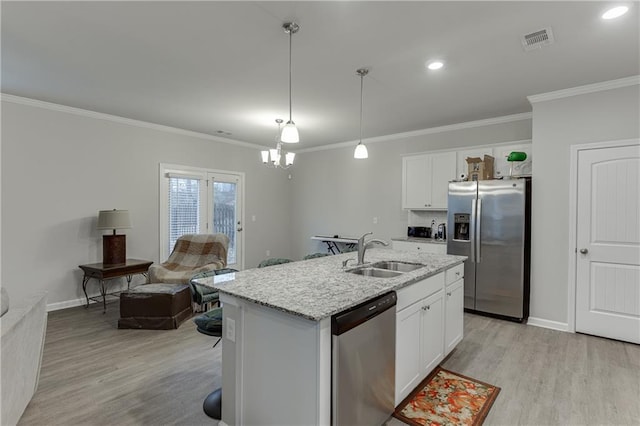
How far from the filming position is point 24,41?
2.61 m

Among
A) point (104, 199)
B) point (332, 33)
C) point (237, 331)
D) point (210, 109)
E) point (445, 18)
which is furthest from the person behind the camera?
point (104, 199)

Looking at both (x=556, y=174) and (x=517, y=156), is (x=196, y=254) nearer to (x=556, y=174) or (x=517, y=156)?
(x=517, y=156)

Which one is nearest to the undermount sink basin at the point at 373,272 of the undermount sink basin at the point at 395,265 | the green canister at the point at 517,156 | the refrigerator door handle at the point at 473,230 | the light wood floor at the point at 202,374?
the undermount sink basin at the point at 395,265

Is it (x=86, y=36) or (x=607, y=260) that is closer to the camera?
(x=86, y=36)

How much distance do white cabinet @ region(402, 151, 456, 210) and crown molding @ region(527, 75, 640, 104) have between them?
1316mm

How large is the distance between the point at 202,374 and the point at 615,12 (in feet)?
13.2

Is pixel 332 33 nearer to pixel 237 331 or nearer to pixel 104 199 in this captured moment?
pixel 237 331

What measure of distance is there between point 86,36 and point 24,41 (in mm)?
560

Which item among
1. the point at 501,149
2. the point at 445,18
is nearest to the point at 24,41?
the point at 445,18

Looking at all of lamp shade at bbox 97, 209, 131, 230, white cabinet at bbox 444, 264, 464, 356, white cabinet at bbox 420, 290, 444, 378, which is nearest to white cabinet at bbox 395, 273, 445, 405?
white cabinet at bbox 420, 290, 444, 378

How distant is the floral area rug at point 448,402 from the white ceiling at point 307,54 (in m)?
2.68

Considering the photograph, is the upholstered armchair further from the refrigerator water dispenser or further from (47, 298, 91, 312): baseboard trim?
the refrigerator water dispenser

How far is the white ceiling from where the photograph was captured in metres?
2.22

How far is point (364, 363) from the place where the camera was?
176 cm
